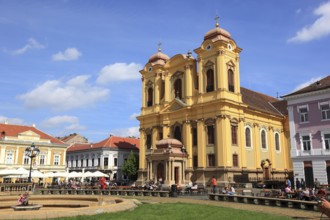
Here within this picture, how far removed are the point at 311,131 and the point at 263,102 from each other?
2386cm

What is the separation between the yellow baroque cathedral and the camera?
43375mm

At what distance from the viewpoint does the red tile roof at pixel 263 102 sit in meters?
53.4

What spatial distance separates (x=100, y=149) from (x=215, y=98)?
34.8 metres

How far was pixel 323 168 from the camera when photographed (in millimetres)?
33812

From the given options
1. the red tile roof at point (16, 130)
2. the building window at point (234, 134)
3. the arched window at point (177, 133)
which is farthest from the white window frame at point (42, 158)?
the building window at point (234, 134)

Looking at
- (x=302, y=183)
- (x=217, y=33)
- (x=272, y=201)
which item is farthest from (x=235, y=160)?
(x=272, y=201)

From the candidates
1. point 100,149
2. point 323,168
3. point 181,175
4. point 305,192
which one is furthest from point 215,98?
point 100,149

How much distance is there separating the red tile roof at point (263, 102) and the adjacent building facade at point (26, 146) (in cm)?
3687

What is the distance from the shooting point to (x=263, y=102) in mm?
58656

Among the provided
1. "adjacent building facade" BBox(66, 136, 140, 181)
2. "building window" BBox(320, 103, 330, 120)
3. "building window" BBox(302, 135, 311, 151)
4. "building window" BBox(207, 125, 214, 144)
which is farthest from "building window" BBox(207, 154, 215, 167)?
"adjacent building facade" BBox(66, 136, 140, 181)

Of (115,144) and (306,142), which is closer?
(306,142)

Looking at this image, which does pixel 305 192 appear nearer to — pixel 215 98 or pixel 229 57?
pixel 215 98

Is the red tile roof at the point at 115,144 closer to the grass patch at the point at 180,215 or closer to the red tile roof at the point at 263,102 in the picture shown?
the red tile roof at the point at 263,102

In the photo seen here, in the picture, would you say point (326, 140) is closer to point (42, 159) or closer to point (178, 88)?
point (178, 88)
